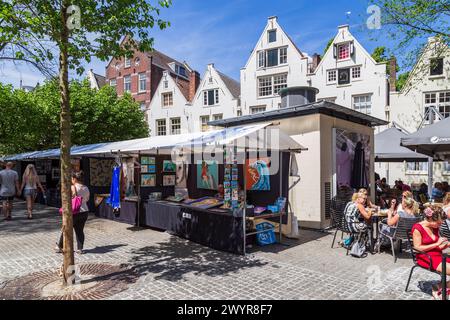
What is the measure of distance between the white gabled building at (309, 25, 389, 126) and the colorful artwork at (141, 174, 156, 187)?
16.2 m

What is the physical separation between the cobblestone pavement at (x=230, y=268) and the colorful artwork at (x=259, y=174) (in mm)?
1677

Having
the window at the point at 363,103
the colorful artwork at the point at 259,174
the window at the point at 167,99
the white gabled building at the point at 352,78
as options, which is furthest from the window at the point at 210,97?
the colorful artwork at the point at 259,174

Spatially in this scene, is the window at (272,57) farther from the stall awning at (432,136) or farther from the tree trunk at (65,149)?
the tree trunk at (65,149)

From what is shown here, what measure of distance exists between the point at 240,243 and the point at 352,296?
2454 millimetres

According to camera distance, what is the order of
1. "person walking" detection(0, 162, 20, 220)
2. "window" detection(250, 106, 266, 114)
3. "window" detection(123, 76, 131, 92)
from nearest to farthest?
"person walking" detection(0, 162, 20, 220) < "window" detection(250, 106, 266, 114) < "window" detection(123, 76, 131, 92)

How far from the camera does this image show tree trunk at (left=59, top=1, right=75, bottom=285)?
14.5 feet

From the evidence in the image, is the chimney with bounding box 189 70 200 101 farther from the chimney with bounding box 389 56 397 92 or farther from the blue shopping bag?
the blue shopping bag

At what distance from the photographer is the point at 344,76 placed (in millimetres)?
22469

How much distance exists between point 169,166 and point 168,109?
786 inches

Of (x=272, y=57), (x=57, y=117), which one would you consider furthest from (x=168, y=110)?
(x=57, y=117)

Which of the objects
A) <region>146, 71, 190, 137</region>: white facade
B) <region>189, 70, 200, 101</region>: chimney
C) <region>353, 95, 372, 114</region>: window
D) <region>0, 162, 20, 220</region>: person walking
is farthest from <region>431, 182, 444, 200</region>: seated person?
<region>189, 70, 200, 101</region>: chimney

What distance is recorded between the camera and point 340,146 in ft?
31.8

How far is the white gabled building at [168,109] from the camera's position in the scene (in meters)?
29.5
